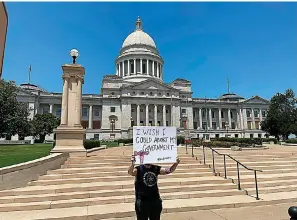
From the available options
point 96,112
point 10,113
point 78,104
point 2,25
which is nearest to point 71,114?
point 78,104

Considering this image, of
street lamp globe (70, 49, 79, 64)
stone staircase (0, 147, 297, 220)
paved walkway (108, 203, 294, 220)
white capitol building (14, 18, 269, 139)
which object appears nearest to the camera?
paved walkway (108, 203, 294, 220)

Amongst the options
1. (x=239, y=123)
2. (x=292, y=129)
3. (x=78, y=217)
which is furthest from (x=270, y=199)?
(x=239, y=123)

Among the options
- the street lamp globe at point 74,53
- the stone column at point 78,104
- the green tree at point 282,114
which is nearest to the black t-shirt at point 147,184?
the stone column at point 78,104

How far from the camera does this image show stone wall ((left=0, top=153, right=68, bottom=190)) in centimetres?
804

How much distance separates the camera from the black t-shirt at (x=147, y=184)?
4.18 meters

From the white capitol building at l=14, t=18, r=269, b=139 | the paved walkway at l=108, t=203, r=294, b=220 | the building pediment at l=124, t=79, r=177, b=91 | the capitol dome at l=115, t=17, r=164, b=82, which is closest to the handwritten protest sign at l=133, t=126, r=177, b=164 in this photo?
the paved walkway at l=108, t=203, r=294, b=220

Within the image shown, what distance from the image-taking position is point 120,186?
8.53 meters

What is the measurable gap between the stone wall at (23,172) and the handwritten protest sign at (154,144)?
628 centimetres

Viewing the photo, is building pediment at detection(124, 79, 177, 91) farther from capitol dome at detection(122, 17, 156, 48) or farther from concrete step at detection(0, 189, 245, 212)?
concrete step at detection(0, 189, 245, 212)

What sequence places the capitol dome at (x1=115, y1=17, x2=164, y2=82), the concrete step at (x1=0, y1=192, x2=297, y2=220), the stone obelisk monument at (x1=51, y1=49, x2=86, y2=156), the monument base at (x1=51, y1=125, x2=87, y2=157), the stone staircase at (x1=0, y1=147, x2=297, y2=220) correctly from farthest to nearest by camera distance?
the capitol dome at (x1=115, y1=17, x2=164, y2=82) → the stone obelisk monument at (x1=51, y1=49, x2=86, y2=156) → the monument base at (x1=51, y1=125, x2=87, y2=157) → the stone staircase at (x1=0, y1=147, x2=297, y2=220) → the concrete step at (x1=0, y1=192, x2=297, y2=220)

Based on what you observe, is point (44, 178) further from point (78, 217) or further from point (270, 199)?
point (270, 199)

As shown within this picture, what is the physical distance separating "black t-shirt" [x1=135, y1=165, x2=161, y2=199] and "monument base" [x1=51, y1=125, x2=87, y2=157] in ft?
29.9

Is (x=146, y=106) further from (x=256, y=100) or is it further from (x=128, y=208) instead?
(x=128, y=208)

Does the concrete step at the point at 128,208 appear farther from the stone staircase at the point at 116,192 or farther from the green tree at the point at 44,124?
the green tree at the point at 44,124
